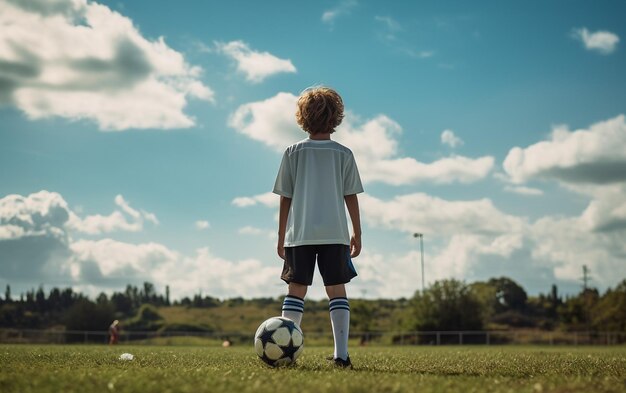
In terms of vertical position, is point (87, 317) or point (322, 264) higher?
point (322, 264)

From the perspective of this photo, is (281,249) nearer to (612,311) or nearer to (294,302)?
(294,302)

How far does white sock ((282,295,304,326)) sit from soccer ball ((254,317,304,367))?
26cm

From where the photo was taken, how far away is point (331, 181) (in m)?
5.74

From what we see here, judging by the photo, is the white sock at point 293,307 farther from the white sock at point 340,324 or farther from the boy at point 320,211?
the white sock at point 340,324

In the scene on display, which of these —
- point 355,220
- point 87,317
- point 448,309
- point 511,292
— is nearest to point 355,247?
point 355,220

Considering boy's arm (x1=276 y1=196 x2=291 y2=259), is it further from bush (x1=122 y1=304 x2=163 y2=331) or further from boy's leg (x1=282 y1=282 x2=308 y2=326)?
bush (x1=122 y1=304 x2=163 y2=331)

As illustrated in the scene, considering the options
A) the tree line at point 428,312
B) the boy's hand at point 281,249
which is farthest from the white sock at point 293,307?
the tree line at point 428,312

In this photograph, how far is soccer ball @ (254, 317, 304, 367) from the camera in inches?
209

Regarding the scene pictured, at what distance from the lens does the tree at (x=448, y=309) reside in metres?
70.0

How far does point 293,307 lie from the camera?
5656 mm

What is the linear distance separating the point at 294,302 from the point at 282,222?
0.78 m

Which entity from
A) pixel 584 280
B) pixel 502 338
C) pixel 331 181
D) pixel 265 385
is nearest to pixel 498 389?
pixel 265 385

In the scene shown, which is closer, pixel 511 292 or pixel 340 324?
pixel 340 324

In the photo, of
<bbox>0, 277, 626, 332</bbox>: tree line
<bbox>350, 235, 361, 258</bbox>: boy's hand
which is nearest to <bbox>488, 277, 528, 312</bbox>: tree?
<bbox>0, 277, 626, 332</bbox>: tree line
